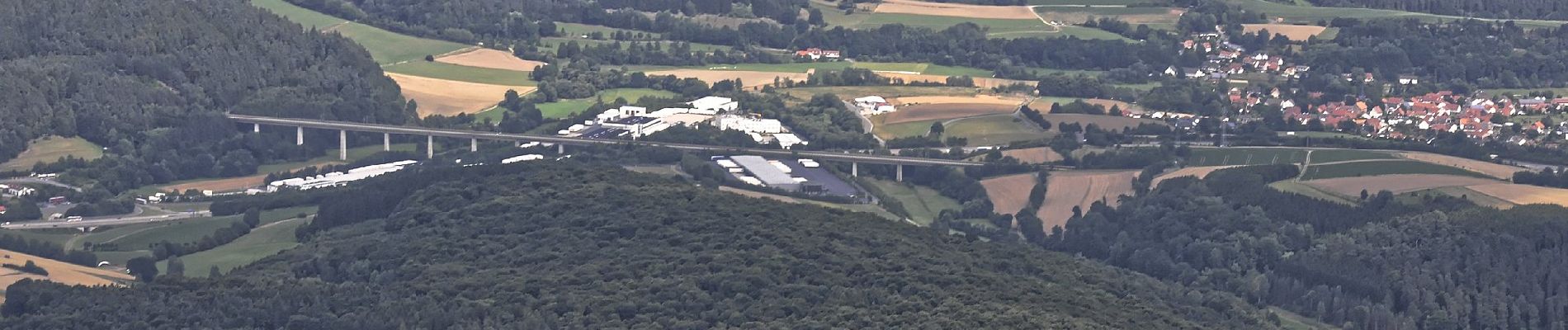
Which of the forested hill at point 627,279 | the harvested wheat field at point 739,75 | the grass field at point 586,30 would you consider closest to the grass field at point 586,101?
the harvested wheat field at point 739,75

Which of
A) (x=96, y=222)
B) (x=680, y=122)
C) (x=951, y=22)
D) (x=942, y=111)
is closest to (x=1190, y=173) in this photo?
(x=942, y=111)

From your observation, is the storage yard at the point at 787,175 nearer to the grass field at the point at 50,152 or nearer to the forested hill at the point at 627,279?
the forested hill at the point at 627,279

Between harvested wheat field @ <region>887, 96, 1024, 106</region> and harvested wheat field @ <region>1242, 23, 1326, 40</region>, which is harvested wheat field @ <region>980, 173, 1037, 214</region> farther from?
harvested wheat field @ <region>1242, 23, 1326, 40</region>

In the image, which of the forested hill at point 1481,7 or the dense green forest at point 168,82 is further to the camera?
the forested hill at point 1481,7

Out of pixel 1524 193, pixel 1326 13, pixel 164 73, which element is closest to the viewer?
pixel 1524 193

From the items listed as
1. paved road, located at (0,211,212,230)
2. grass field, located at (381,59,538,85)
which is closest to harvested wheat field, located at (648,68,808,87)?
grass field, located at (381,59,538,85)

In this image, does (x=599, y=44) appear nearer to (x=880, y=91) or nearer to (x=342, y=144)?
(x=880, y=91)
